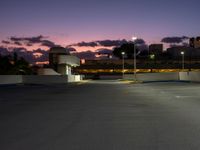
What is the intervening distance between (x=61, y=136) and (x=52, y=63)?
9100cm

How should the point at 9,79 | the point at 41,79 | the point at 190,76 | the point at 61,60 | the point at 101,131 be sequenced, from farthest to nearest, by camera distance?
the point at 61,60 < the point at 41,79 < the point at 190,76 < the point at 9,79 < the point at 101,131

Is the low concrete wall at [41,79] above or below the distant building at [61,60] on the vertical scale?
below

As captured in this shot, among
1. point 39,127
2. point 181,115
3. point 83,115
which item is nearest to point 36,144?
point 39,127

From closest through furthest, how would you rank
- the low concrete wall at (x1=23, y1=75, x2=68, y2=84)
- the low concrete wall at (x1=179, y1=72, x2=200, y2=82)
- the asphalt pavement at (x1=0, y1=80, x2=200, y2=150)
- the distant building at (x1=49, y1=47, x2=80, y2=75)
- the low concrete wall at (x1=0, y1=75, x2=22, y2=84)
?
the asphalt pavement at (x1=0, y1=80, x2=200, y2=150) → the low concrete wall at (x1=179, y1=72, x2=200, y2=82) → the low concrete wall at (x1=0, y1=75, x2=22, y2=84) → the low concrete wall at (x1=23, y1=75, x2=68, y2=84) → the distant building at (x1=49, y1=47, x2=80, y2=75)

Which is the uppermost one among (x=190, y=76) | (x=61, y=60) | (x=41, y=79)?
(x=61, y=60)

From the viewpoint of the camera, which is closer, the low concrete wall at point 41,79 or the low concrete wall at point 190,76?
the low concrete wall at point 190,76

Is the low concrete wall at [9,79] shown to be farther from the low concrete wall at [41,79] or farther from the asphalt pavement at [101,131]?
the asphalt pavement at [101,131]

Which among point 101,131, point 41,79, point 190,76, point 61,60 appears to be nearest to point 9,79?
point 41,79

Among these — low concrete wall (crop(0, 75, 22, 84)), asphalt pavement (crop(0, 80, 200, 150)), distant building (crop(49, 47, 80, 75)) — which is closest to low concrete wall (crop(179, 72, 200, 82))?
low concrete wall (crop(0, 75, 22, 84))

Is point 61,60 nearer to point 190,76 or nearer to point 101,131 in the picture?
point 190,76

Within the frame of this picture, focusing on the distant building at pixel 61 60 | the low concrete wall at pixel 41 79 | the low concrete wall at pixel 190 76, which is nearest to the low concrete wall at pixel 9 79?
the low concrete wall at pixel 41 79

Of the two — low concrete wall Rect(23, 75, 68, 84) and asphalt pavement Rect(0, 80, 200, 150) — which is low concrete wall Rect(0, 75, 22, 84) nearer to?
low concrete wall Rect(23, 75, 68, 84)

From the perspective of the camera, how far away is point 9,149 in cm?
833

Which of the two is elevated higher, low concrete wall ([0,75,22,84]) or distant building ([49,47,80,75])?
distant building ([49,47,80,75])
